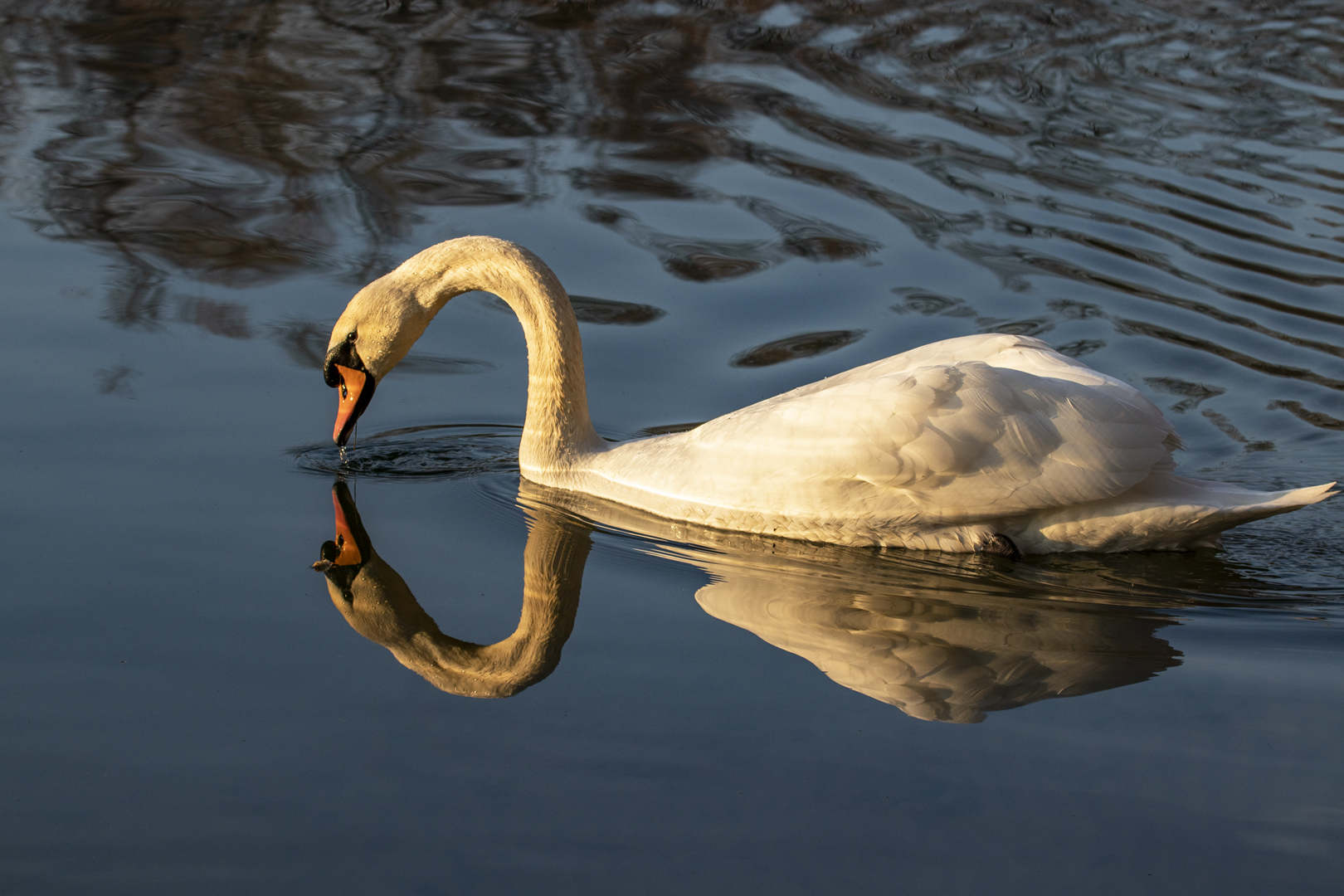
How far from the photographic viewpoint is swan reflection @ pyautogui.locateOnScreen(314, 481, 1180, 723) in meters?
4.72

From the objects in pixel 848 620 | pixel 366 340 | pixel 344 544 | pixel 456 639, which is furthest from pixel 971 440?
pixel 366 340

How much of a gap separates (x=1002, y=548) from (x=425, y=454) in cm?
278

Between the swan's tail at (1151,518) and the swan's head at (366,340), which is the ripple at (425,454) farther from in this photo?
the swan's tail at (1151,518)

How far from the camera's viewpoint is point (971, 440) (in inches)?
214

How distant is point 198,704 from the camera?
4484 mm

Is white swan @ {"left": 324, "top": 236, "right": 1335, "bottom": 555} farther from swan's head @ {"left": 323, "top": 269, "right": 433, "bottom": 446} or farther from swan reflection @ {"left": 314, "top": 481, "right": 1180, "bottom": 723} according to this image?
swan's head @ {"left": 323, "top": 269, "right": 433, "bottom": 446}

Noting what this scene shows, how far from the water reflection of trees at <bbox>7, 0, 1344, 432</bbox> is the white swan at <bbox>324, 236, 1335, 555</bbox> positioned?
303 centimetres

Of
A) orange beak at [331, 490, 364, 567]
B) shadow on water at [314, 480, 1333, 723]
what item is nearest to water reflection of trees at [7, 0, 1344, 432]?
orange beak at [331, 490, 364, 567]

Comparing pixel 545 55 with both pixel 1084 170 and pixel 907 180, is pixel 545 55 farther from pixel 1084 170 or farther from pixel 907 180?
pixel 1084 170

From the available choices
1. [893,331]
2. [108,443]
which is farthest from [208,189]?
[893,331]

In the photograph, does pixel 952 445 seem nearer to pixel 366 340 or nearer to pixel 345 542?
pixel 345 542

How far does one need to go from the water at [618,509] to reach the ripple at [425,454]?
0.04 m

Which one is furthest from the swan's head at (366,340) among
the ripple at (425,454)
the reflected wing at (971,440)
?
the reflected wing at (971,440)

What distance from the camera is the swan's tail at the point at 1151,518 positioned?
5.53m
